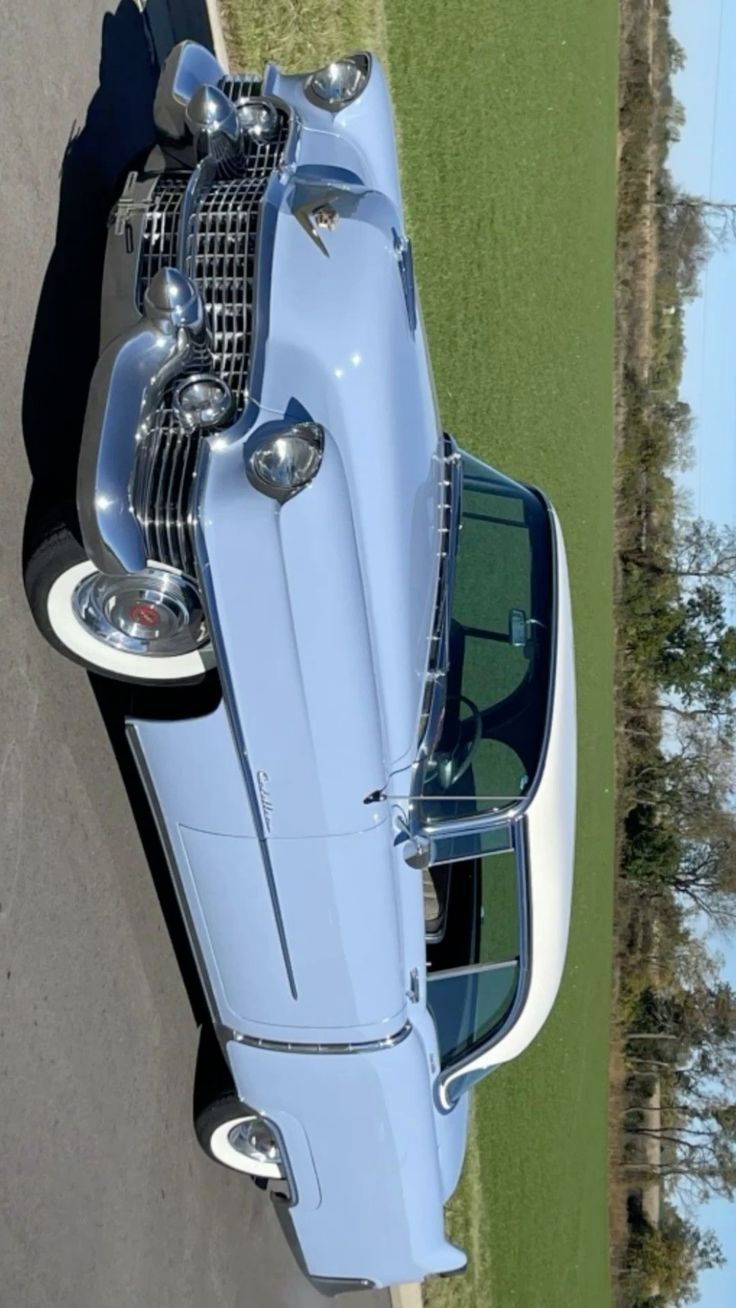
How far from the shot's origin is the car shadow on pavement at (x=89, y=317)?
4504 mm

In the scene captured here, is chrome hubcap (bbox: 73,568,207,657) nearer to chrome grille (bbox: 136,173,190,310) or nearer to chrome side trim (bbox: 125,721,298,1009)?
chrome side trim (bbox: 125,721,298,1009)

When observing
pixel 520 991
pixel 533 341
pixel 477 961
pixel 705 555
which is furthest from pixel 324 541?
pixel 705 555

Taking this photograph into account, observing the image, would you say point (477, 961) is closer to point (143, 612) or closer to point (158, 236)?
point (143, 612)

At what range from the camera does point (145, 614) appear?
407 centimetres

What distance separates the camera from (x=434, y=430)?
4.87 metres

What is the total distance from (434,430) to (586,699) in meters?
8.06

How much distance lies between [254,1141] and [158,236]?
11.5ft

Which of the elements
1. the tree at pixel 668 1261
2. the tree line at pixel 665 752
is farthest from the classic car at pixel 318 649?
the tree at pixel 668 1261

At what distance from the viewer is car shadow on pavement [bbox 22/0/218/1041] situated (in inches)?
177

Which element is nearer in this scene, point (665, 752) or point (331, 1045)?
point (331, 1045)

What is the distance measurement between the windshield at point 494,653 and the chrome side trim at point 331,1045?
32.1 inches

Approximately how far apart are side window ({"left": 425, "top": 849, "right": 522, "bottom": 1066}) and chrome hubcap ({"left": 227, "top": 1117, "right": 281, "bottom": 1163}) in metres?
0.80

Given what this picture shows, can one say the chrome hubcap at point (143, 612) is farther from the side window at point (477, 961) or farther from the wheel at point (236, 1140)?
the wheel at point (236, 1140)

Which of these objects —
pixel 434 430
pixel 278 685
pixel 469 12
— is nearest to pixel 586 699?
pixel 469 12
